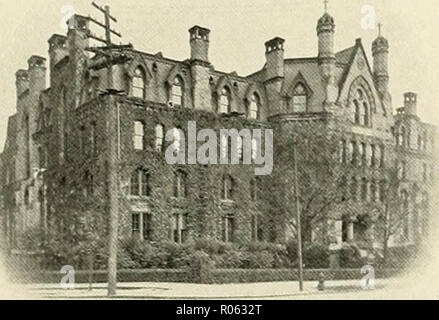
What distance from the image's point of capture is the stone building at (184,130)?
112 feet

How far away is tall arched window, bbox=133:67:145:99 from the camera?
3518 centimetres

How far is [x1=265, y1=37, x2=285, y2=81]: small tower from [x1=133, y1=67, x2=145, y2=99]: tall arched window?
10583 millimetres

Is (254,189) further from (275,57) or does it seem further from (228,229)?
(275,57)

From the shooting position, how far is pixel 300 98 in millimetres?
41375

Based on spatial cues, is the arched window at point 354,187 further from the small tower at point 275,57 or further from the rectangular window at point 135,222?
the rectangular window at point 135,222

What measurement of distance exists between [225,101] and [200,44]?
14.5 feet

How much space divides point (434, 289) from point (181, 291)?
9533 mm

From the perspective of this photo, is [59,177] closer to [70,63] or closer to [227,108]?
[70,63]

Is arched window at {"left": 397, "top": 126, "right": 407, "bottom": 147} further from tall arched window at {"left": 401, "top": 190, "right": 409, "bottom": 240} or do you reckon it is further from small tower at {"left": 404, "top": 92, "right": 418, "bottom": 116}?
tall arched window at {"left": 401, "top": 190, "right": 409, "bottom": 240}

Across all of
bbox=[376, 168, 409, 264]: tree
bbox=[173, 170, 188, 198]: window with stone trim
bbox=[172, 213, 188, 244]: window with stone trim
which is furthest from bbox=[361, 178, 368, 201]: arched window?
bbox=[172, 213, 188, 244]: window with stone trim

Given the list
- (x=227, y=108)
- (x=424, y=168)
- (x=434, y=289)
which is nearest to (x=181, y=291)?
(x=434, y=289)

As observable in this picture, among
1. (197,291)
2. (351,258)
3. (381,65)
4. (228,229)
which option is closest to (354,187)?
(351,258)

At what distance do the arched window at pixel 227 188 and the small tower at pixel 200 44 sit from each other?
825cm

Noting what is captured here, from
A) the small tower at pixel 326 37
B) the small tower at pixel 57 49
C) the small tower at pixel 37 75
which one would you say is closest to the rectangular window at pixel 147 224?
the small tower at pixel 37 75
